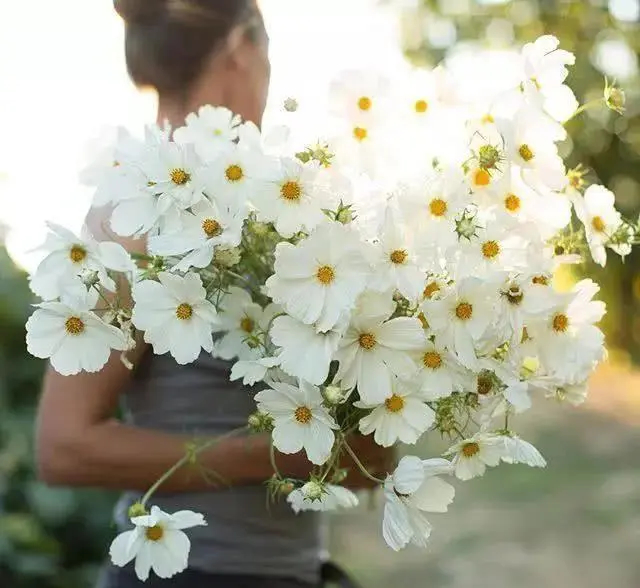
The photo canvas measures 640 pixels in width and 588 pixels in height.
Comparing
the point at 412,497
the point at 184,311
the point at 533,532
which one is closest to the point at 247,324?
the point at 184,311

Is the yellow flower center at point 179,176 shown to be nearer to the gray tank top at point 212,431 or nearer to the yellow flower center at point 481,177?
the yellow flower center at point 481,177

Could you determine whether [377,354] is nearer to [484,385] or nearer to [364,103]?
[484,385]

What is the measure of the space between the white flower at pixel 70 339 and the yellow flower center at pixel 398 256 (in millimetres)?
223

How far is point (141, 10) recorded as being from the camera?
1214 millimetres

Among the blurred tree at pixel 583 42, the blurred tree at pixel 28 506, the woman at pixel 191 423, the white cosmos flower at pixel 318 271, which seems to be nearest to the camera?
the white cosmos flower at pixel 318 271

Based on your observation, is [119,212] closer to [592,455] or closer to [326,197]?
[326,197]

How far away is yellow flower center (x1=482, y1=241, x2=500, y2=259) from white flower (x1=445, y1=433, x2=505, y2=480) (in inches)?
5.7

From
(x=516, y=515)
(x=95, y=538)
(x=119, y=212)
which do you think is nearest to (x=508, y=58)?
(x=119, y=212)

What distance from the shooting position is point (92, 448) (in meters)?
1.11

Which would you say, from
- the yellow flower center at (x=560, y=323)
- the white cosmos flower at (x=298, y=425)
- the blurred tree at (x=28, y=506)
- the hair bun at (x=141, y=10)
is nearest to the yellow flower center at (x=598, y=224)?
the yellow flower center at (x=560, y=323)

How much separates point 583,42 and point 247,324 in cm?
542

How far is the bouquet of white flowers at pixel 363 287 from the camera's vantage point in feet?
2.72

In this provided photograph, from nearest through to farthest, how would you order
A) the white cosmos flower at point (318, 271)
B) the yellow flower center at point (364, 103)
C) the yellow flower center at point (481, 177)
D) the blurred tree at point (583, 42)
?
the white cosmos flower at point (318, 271) → the yellow flower center at point (481, 177) → the yellow flower center at point (364, 103) → the blurred tree at point (583, 42)

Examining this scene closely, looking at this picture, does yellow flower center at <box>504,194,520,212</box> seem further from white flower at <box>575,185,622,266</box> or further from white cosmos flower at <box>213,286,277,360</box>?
white cosmos flower at <box>213,286,277,360</box>
